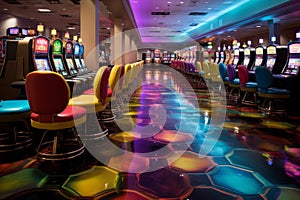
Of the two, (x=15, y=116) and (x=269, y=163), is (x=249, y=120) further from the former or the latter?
(x=15, y=116)

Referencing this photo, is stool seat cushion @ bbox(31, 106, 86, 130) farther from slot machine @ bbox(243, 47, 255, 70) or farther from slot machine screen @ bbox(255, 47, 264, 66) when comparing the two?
slot machine @ bbox(243, 47, 255, 70)

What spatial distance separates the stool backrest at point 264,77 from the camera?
196 inches

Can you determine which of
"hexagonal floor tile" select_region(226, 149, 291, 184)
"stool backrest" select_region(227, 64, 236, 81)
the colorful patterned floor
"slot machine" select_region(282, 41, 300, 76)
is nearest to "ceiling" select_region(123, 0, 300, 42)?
"slot machine" select_region(282, 41, 300, 76)

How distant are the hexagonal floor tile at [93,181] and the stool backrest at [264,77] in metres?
3.60

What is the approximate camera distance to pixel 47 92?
7.82ft

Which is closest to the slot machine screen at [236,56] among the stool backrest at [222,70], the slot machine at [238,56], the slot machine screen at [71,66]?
the slot machine at [238,56]

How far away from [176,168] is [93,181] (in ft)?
2.36

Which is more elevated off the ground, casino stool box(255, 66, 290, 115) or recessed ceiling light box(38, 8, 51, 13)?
recessed ceiling light box(38, 8, 51, 13)

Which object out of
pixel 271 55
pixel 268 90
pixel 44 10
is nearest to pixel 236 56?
pixel 271 55

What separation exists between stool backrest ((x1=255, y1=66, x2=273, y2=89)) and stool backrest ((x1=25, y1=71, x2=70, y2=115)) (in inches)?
147

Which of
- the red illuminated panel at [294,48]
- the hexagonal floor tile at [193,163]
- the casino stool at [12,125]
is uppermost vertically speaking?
the red illuminated panel at [294,48]

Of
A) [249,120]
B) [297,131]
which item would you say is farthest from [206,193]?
[249,120]

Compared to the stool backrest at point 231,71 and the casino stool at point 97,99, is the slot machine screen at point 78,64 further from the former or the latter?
the stool backrest at point 231,71

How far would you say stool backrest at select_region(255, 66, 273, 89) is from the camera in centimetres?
497
